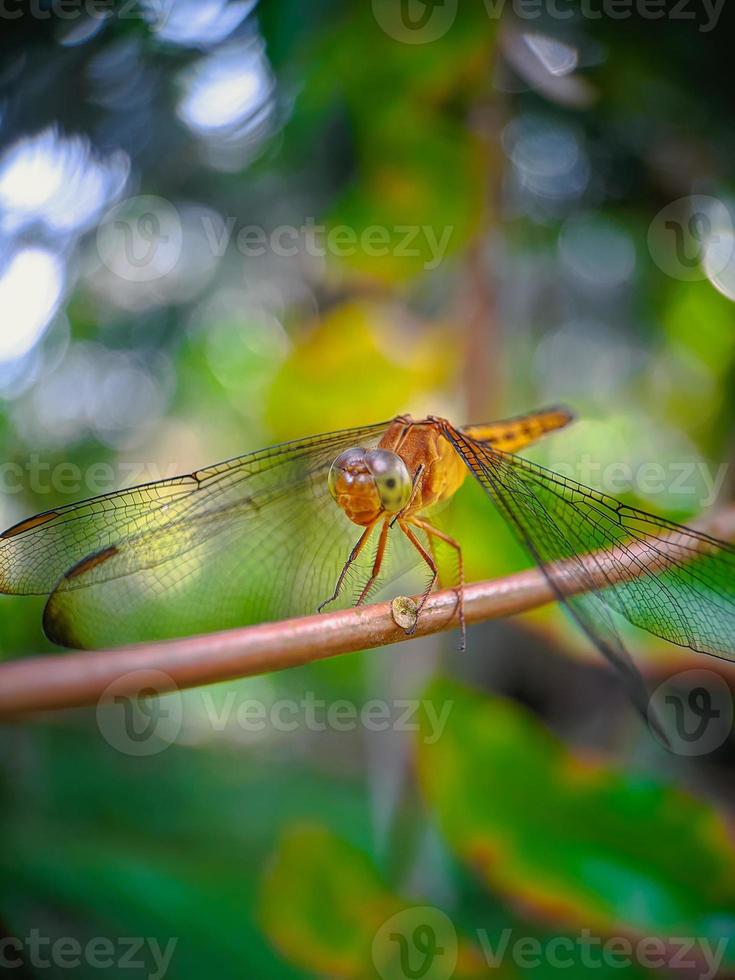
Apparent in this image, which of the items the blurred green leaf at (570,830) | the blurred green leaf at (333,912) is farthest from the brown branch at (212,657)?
the blurred green leaf at (333,912)

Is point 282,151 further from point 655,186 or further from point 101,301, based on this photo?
point 655,186

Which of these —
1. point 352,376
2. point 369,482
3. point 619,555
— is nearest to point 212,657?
point 369,482

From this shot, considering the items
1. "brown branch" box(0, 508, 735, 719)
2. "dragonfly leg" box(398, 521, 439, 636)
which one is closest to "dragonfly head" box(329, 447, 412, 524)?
"dragonfly leg" box(398, 521, 439, 636)

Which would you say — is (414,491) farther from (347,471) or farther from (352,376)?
(352,376)

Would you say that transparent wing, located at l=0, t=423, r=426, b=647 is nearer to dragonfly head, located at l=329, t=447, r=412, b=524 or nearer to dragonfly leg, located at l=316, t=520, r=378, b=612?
dragonfly leg, located at l=316, t=520, r=378, b=612

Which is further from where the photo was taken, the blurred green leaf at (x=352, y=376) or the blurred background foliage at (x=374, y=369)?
the blurred green leaf at (x=352, y=376)

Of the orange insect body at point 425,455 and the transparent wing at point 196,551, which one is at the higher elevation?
the orange insect body at point 425,455

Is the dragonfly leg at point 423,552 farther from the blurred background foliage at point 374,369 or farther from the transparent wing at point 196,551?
the blurred background foliage at point 374,369

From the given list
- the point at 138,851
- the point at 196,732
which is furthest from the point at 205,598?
the point at 196,732
